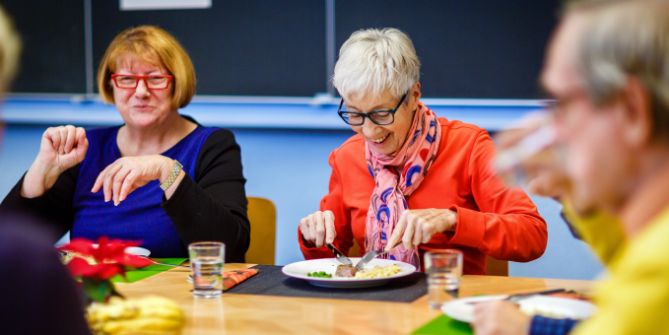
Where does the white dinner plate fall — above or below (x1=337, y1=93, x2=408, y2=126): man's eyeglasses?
below

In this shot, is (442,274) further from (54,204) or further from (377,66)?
(54,204)

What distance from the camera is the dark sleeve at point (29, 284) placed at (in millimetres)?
915

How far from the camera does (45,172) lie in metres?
2.58

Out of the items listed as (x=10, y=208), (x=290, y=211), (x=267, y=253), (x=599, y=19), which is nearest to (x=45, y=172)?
(x=10, y=208)

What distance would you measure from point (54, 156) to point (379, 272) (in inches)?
43.7


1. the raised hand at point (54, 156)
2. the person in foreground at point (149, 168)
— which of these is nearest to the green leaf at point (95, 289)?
the person in foreground at point (149, 168)

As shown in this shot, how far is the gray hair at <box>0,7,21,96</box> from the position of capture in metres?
0.95

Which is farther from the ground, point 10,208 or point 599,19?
point 599,19

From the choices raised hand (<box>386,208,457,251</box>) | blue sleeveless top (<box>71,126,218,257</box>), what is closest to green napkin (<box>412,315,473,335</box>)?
raised hand (<box>386,208,457,251</box>)

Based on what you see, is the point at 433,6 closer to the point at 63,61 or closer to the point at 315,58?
the point at 315,58

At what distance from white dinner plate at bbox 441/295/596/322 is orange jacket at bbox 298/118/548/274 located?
19.5 inches

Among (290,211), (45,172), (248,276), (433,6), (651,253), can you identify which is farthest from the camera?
(290,211)

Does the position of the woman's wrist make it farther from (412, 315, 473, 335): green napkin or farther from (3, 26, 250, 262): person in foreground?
(412, 315, 473, 335): green napkin

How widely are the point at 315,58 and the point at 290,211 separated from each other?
0.64 m
